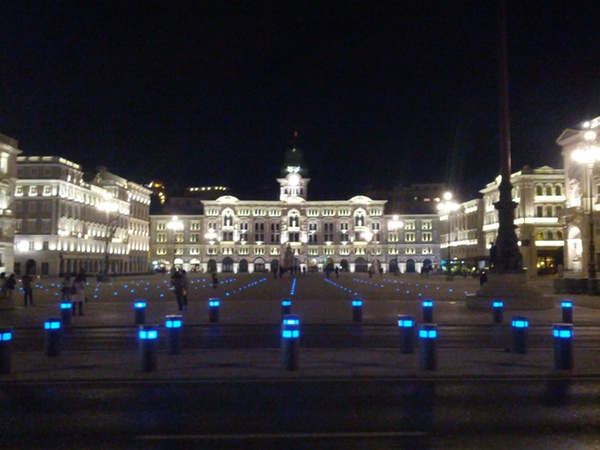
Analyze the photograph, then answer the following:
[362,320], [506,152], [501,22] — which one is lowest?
[362,320]

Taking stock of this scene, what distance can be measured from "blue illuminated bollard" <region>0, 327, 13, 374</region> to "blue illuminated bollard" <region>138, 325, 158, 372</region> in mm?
2362

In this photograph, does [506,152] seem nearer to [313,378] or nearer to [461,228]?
[313,378]

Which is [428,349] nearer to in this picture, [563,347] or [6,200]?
[563,347]

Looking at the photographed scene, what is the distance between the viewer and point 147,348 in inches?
489

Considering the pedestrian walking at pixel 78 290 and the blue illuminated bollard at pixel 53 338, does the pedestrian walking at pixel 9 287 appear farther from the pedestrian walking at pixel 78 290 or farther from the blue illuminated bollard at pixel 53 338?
the blue illuminated bollard at pixel 53 338

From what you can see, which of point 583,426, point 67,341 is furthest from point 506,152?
point 583,426

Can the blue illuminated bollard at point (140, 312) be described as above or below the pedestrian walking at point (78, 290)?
below

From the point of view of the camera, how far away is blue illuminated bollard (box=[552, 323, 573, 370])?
495 inches

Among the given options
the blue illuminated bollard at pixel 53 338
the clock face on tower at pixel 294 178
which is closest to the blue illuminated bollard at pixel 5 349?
the blue illuminated bollard at pixel 53 338

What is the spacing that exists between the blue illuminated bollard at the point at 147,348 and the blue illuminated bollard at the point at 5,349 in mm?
2362

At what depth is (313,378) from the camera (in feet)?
39.5

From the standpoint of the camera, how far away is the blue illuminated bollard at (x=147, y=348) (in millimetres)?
12336

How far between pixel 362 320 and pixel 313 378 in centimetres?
1216

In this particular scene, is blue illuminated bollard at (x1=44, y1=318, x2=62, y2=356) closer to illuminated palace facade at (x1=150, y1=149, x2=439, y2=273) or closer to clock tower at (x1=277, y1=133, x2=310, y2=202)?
illuminated palace facade at (x1=150, y1=149, x2=439, y2=273)
